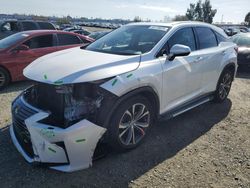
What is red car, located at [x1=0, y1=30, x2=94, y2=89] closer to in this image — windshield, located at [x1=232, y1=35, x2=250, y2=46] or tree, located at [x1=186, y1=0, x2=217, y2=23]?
windshield, located at [x1=232, y1=35, x2=250, y2=46]

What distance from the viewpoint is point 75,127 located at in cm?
290

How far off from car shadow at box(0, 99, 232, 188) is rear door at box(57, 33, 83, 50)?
14.0ft

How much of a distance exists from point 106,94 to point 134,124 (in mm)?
757

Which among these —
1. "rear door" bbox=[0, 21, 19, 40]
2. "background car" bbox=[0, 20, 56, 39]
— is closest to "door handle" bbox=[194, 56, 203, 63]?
"background car" bbox=[0, 20, 56, 39]

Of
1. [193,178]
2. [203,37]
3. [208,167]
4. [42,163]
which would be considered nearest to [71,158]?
[42,163]

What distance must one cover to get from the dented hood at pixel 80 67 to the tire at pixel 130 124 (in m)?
0.46

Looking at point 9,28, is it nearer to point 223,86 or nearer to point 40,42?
point 40,42

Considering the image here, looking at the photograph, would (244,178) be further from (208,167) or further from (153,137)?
(153,137)

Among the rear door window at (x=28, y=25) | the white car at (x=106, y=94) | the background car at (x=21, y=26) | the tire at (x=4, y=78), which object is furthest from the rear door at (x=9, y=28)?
the white car at (x=106, y=94)

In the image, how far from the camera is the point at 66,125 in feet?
9.66

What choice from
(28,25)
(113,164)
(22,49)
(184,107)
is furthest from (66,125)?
(28,25)

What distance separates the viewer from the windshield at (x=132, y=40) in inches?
156

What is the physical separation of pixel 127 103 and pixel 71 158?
38.2 inches

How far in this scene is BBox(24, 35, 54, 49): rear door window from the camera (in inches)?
291
